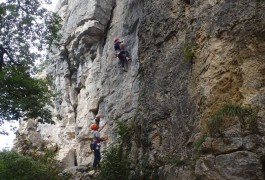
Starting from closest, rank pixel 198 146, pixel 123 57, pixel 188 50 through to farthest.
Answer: pixel 198 146 < pixel 188 50 < pixel 123 57

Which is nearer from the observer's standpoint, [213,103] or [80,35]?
[213,103]

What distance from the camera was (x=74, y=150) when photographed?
20.2 metres

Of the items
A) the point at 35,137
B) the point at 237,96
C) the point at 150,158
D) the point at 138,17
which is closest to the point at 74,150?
the point at 35,137

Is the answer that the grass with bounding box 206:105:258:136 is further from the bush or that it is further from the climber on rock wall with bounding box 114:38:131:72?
the climber on rock wall with bounding box 114:38:131:72

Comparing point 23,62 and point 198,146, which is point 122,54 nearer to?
point 23,62

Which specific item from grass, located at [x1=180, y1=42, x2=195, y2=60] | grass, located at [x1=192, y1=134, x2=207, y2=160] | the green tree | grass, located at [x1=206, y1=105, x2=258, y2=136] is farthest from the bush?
grass, located at [x1=206, y1=105, x2=258, y2=136]

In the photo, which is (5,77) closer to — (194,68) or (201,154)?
(194,68)

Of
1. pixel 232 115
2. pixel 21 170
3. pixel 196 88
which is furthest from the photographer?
pixel 21 170

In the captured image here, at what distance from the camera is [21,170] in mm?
13320

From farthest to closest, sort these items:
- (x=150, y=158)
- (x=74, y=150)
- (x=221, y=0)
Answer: (x=74, y=150), (x=150, y=158), (x=221, y=0)

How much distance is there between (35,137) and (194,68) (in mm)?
16717

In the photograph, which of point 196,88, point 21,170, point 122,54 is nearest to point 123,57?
point 122,54

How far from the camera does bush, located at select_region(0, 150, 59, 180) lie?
13.0 m

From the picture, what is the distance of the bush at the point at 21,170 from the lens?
1302 centimetres
